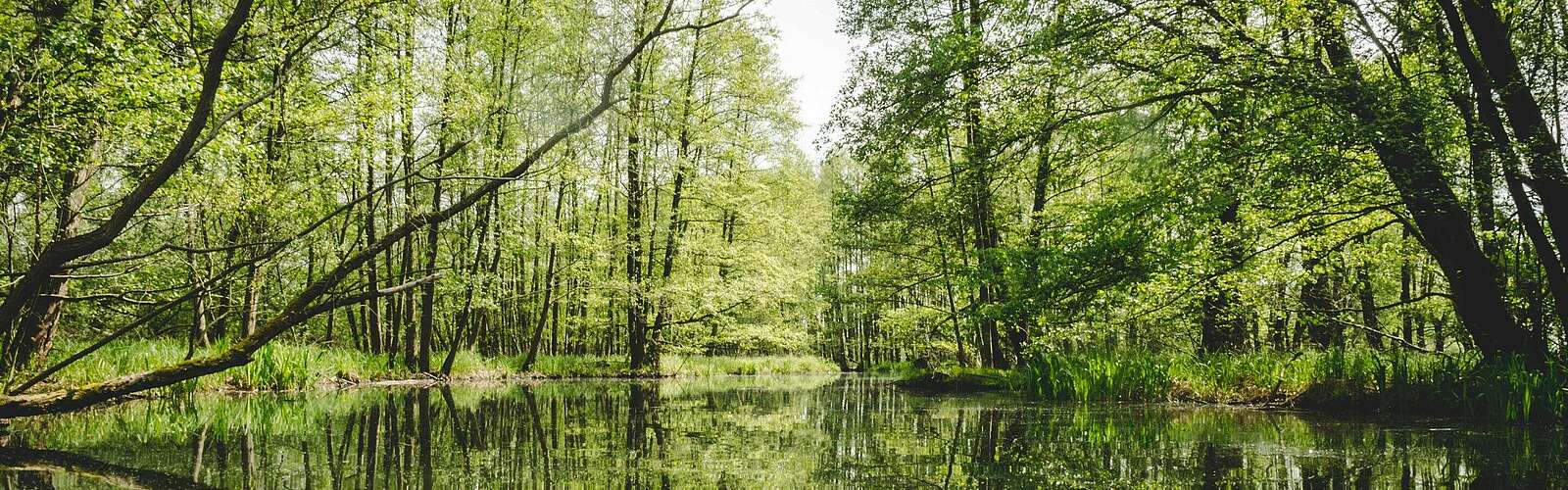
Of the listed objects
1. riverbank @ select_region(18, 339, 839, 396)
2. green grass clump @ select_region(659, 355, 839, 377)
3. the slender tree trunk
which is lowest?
green grass clump @ select_region(659, 355, 839, 377)

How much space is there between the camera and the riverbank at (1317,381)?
6297 mm

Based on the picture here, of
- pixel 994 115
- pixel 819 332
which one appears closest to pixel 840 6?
pixel 994 115

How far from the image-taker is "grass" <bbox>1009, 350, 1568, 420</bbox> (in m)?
6.29

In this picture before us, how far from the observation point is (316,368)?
1200cm

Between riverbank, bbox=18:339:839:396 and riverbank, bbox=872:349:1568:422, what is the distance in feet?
33.4

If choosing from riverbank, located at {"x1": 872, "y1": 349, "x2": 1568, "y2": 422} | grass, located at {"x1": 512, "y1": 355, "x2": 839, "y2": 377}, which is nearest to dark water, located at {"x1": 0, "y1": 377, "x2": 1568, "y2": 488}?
riverbank, located at {"x1": 872, "y1": 349, "x2": 1568, "y2": 422}

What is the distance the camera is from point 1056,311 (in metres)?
8.62

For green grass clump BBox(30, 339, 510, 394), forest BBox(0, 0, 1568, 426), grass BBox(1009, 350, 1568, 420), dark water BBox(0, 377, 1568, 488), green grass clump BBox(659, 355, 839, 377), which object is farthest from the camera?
green grass clump BBox(659, 355, 839, 377)

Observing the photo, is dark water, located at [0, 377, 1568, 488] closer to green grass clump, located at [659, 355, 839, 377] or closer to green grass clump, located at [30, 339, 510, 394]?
green grass clump, located at [30, 339, 510, 394]

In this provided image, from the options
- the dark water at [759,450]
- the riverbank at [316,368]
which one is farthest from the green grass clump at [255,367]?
the dark water at [759,450]

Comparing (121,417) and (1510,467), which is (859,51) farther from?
(121,417)

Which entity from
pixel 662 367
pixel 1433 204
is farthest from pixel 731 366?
pixel 1433 204

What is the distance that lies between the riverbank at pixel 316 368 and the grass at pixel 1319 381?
1020 centimetres

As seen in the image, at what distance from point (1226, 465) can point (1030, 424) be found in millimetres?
2506
